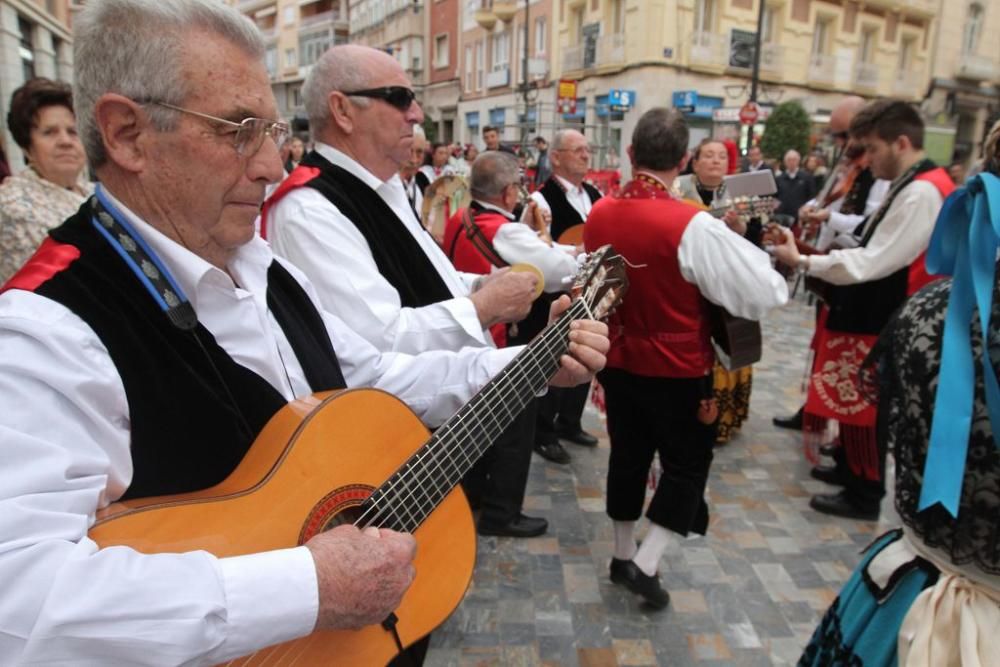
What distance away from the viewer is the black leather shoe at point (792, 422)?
191 inches

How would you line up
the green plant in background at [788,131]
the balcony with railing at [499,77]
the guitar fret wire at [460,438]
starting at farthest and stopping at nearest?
the balcony with railing at [499,77], the green plant in background at [788,131], the guitar fret wire at [460,438]

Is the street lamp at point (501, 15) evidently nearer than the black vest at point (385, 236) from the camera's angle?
No

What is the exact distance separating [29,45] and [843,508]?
1832cm

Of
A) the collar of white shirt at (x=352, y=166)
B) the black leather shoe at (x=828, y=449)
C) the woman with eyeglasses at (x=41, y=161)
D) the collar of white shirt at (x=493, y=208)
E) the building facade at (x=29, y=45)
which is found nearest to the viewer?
the collar of white shirt at (x=352, y=166)

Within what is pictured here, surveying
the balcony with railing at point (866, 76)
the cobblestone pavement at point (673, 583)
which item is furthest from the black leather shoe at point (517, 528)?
the balcony with railing at point (866, 76)

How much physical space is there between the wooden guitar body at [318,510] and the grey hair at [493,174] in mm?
2592

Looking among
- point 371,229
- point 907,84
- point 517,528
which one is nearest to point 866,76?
point 907,84

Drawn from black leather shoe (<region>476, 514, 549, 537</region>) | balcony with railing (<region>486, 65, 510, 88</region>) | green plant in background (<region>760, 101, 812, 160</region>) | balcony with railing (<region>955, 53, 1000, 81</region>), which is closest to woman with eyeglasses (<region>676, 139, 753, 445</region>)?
black leather shoe (<region>476, 514, 549, 537</region>)

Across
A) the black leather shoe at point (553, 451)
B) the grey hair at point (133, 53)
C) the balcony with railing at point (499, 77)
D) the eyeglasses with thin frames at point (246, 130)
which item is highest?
the balcony with railing at point (499, 77)

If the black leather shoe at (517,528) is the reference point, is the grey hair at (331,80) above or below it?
above

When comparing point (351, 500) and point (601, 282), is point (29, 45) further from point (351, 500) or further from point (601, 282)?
point (351, 500)

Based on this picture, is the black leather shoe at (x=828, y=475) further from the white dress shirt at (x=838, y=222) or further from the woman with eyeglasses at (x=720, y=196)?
the white dress shirt at (x=838, y=222)

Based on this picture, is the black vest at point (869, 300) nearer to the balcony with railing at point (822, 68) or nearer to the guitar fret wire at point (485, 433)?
the guitar fret wire at point (485, 433)

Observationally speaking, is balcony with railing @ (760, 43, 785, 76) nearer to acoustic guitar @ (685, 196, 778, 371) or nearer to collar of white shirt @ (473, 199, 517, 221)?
collar of white shirt @ (473, 199, 517, 221)
